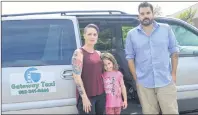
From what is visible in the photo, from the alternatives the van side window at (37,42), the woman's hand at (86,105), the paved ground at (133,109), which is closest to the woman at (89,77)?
the woman's hand at (86,105)

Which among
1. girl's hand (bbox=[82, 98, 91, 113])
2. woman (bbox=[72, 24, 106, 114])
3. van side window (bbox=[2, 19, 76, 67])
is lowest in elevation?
girl's hand (bbox=[82, 98, 91, 113])

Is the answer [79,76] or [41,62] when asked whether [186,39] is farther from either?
[41,62]

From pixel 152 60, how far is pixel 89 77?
710 mm

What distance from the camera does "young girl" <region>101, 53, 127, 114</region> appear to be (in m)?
3.42

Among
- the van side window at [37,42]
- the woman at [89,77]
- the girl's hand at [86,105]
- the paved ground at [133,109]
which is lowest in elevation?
the paved ground at [133,109]

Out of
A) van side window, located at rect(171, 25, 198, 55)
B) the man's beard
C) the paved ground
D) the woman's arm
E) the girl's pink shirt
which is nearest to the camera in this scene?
the woman's arm

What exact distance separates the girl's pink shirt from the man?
0.23 meters

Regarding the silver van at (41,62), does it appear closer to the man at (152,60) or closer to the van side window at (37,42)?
the van side window at (37,42)

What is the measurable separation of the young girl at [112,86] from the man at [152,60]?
205 millimetres

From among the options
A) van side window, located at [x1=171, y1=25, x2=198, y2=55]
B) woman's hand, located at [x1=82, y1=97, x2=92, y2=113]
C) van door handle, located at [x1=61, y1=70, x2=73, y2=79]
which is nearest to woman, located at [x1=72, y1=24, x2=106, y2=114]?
woman's hand, located at [x1=82, y1=97, x2=92, y2=113]

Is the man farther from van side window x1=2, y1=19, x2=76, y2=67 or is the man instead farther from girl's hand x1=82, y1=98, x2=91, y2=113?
van side window x1=2, y1=19, x2=76, y2=67

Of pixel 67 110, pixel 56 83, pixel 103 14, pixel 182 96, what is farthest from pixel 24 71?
pixel 182 96

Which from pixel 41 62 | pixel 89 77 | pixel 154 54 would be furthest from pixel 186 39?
pixel 41 62

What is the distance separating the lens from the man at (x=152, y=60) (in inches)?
131
